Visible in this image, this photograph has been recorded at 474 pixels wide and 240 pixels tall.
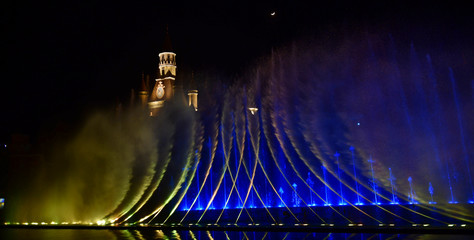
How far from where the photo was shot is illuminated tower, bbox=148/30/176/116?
198 feet

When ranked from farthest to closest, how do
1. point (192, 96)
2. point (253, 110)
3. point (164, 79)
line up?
point (164, 79) < point (192, 96) < point (253, 110)

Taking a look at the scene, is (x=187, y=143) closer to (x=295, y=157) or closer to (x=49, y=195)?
(x=49, y=195)

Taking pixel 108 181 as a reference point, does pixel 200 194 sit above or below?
below

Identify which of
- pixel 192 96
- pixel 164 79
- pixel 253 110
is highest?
pixel 164 79

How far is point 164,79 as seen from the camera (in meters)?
60.9

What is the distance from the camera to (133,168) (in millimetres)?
25000

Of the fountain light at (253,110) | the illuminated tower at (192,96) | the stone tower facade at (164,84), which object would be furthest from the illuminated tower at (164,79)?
the fountain light at (253,110)

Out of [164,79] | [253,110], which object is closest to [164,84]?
[164,79]

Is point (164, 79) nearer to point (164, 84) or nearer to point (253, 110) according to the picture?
point (164, 84)

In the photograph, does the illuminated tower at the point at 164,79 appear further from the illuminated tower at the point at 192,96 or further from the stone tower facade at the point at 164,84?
the illuminated tower at the point at 192,96

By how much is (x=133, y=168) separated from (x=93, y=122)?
704 cm

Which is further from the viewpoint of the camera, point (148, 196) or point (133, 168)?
point (133, 168)

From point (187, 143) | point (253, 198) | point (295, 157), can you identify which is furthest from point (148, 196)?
point (295, 157)

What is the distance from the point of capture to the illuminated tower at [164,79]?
60.4m
